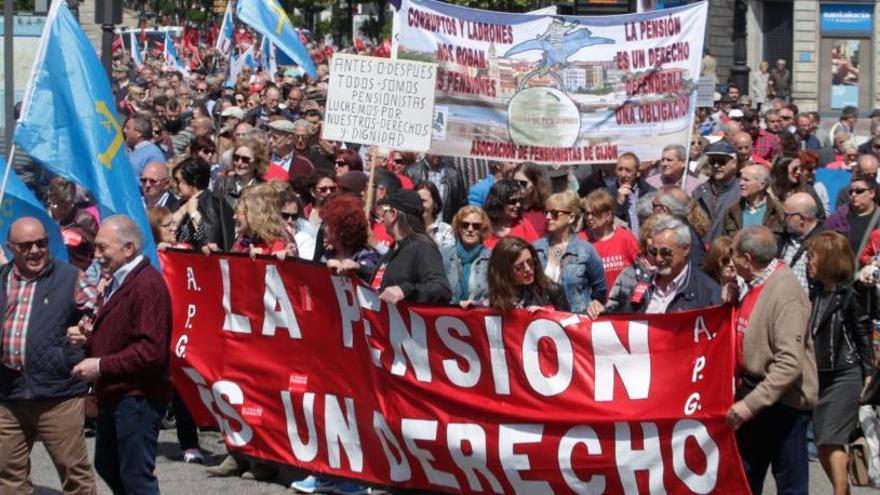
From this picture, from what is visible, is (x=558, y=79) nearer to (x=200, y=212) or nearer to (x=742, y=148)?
(x=742, y=148)

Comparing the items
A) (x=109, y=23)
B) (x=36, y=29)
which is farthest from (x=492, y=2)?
(x=109, y=23)

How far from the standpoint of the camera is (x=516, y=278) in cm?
804

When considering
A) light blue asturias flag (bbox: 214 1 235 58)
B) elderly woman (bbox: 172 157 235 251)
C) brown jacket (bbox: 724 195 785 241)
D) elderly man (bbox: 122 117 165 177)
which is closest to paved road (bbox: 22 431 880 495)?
elderly woman (bbox: 172 157 235 251)

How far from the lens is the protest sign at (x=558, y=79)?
12023 millimetres

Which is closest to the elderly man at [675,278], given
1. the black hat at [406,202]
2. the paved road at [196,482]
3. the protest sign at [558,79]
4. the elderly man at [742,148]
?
the black hat at [406,202]

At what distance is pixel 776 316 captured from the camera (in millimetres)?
7234

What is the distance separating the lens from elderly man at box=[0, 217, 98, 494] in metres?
7.85

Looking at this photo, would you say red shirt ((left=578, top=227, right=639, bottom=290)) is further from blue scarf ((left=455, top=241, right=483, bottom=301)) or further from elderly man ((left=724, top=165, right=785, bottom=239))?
elderly man ((left=724, top=165, right=785, bottom=239))

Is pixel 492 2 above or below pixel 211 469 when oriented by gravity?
above

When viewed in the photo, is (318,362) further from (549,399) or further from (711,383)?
(711,383)

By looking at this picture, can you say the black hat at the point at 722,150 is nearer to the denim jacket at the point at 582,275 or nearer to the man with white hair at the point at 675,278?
the denim jacket at the point at 582,275

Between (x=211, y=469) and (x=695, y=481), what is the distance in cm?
327

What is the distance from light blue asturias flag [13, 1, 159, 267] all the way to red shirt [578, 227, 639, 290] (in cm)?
257

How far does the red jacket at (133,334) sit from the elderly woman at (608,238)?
10.0ft
